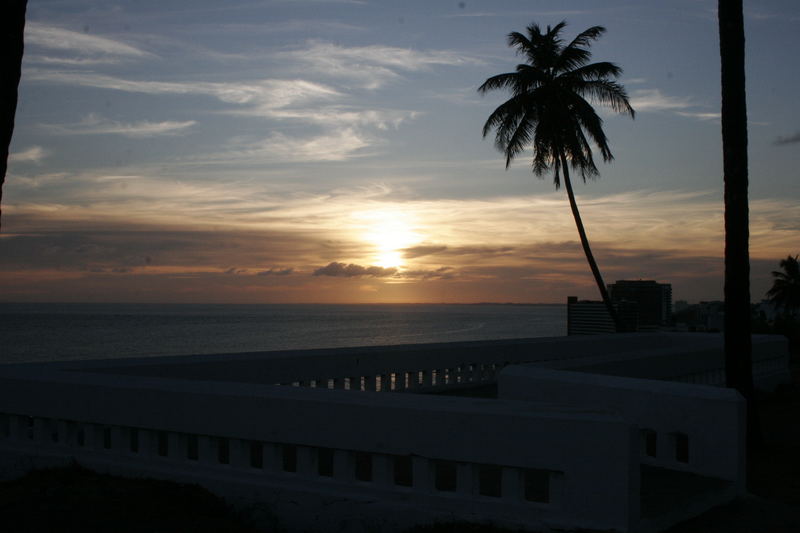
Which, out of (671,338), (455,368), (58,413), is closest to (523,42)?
(671,338)

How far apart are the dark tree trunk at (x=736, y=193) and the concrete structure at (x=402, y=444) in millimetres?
3731

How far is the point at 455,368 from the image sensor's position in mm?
12484

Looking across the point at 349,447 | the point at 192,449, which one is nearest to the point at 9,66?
the point at 349,447

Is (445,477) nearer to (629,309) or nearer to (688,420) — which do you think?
(688,420)

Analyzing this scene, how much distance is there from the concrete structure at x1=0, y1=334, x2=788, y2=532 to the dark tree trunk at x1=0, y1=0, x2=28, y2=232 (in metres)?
2.08

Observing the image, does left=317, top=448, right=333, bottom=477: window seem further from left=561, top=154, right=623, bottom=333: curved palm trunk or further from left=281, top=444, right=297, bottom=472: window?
left=561, top=154, right=623, bottom=333: curved palm trunk

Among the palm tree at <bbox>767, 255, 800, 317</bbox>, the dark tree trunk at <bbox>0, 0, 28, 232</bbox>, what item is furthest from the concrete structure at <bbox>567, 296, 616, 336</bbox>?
the dark tree trunk at <bbox>0, 0, 28, 232</bbox>

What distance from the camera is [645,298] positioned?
97.0 m

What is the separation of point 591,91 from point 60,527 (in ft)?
84.1

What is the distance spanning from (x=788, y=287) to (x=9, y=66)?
92832 millimetres

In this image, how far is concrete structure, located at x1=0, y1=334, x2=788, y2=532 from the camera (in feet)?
15.5

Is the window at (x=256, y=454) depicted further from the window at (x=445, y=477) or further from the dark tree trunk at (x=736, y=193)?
the dark tree trunk at (x=736, y=193)

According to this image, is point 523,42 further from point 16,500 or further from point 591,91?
point 16,500

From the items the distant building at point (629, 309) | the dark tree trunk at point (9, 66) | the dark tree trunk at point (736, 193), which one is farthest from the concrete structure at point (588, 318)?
the dark tree trunk at point (9, 66)
